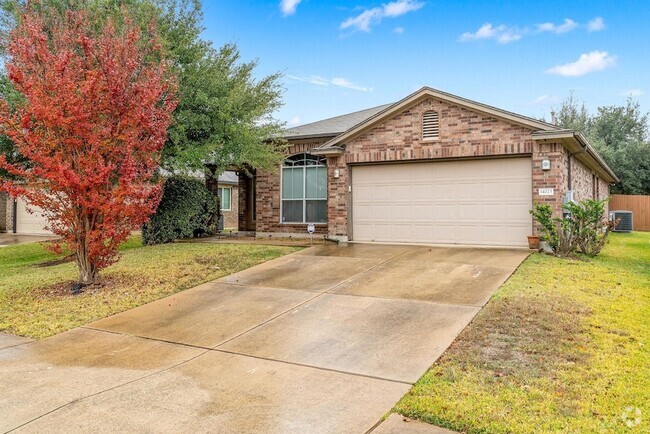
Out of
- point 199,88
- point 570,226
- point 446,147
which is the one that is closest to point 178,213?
point 199,88

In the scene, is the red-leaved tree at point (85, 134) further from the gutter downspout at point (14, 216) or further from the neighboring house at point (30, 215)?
the gutter downspout at point (14, 216)

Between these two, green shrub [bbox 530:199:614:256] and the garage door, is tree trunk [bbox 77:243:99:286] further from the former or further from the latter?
green shrub [bbox 530:199:614:256]

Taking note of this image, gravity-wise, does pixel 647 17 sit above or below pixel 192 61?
above

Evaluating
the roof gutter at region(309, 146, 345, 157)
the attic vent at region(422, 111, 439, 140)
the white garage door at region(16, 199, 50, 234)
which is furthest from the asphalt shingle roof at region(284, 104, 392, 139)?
the white garage door at region(16, 199, 50, 234)

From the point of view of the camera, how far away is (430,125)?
1221 cm

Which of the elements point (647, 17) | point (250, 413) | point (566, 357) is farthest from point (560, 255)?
point (647, 17)

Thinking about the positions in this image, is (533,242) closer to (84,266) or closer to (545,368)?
(545,368)

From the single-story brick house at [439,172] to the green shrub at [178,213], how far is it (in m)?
3.61

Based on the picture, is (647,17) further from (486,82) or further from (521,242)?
(521,242)

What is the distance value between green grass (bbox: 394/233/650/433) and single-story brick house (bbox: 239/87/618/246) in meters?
4.65

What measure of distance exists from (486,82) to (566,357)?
21.0m

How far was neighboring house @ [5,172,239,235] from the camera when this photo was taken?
24.3m

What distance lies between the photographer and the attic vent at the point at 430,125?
12133 mm

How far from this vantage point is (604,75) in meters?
30.8
